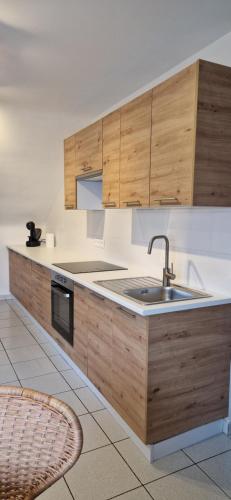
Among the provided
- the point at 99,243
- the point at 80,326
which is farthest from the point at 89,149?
the point at 80,326

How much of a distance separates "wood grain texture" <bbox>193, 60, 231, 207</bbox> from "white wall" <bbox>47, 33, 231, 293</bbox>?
0.25 metres

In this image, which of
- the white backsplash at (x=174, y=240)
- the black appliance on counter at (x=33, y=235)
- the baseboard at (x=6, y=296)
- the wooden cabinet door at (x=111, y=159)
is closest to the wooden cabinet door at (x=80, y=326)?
the white backsplash at (x=174, y=240)

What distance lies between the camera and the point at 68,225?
4254 mm

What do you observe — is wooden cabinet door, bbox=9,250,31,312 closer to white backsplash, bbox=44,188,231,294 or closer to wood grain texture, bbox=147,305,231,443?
white backsplash, bbox=44,188,231,294

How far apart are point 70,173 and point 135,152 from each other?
1186 mm

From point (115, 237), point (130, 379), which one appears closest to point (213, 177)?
point (130, 379)

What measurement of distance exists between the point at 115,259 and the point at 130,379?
4.83ft

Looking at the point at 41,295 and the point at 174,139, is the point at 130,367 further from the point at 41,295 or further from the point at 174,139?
the point at 41,295

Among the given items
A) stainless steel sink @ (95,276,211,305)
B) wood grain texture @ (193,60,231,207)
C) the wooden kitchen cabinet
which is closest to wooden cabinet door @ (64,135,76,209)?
the wooden kitchen cabinet

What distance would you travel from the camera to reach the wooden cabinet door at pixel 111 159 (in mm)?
2361

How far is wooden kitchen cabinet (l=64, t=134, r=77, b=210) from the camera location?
310 cm

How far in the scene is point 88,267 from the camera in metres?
2.90

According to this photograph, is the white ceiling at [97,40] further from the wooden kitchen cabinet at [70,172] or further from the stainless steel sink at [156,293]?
the stainless steel sink at [156,293]

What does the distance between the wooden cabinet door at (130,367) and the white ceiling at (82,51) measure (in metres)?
1.55
